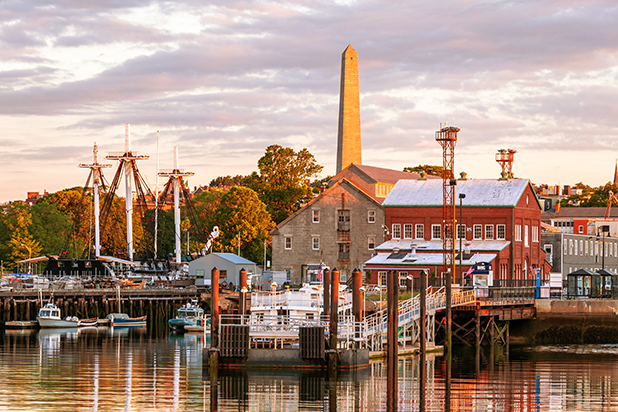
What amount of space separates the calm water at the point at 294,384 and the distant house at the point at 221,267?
4235 cm

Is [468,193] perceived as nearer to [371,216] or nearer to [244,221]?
[371,216]

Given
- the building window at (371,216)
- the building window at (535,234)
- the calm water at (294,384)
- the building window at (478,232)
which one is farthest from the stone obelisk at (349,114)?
the calm water at (294,384)

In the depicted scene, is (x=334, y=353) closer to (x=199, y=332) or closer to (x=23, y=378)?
(x=23, y=378)

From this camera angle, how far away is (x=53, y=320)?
80.3 meters

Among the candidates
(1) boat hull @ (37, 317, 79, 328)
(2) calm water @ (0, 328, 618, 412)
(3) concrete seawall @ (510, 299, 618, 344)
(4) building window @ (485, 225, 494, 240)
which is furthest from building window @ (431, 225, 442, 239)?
(1) boat hull @ (37, 317, 79, 328)

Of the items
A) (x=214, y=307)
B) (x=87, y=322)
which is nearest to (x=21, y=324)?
(x=87, y=322)

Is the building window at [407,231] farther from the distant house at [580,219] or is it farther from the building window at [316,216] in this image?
the distant house at [580,219]

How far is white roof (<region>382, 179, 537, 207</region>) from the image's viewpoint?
3223 inches

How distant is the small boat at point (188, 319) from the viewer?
78.5 m

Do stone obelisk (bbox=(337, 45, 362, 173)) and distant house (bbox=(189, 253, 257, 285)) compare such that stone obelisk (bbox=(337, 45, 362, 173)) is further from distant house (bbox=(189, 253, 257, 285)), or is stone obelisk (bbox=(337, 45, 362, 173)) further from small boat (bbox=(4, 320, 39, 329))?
small boat (bbox=(4, 320, 39, 329))

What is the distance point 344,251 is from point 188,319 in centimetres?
1877

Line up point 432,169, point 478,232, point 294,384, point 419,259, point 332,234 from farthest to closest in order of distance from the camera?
point 432,169, point 332,234, point 478,232, point 419,259, point 294,384

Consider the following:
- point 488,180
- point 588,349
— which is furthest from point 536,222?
point 588,349

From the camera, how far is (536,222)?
8694 cm
